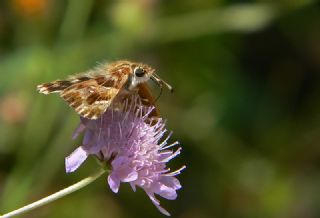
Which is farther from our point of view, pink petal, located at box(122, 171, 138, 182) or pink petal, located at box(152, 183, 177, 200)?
pink petal, located at box(152, 183, 177, 200)

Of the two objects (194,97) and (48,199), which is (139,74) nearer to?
(48,199)

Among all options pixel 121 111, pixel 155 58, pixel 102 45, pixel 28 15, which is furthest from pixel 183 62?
pixel 121 111

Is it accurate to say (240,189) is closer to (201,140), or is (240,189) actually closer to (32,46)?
(201,140)

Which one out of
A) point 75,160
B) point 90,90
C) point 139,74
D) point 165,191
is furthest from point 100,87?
point 165,191

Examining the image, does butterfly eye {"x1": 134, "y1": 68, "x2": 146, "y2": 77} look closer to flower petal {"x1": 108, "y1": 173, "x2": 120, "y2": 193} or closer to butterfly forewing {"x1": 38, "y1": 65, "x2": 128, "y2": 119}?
butterfly forewing {"x1": 38, "y1": 65, "x2": 128, "y2": 119}

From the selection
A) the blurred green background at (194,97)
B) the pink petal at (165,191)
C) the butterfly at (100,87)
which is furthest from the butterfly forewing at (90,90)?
the blurred green background at (194,97)

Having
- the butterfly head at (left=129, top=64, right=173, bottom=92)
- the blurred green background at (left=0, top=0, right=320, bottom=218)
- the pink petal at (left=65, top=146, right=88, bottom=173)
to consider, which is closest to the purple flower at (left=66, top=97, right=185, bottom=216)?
the pink petal at (left=65, top=146, right=88, bottom=173)

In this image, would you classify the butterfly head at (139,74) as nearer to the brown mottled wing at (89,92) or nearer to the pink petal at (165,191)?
the brown mottled wing at (89,92)
